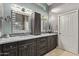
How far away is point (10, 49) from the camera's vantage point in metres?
1.52

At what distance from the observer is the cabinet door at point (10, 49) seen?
1439 millimetres

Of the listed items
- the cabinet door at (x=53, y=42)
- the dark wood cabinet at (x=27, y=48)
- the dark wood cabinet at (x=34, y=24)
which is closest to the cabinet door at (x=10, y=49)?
the dark wood cabinet at (x=27, y=48)

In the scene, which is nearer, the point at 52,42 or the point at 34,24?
the point at 34,24

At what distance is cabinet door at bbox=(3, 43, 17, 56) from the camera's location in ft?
4.72

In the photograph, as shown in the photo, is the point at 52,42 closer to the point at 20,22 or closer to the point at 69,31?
the point at 69,31

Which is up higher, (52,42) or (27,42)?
(27,42)

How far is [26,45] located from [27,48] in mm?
89

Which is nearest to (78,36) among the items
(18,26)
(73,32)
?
(73,32)

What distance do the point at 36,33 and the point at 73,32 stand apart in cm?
135

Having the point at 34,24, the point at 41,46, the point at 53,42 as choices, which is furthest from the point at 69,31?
the point at 34,24

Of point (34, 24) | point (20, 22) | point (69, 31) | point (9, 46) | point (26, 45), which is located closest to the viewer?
point (9, 46)

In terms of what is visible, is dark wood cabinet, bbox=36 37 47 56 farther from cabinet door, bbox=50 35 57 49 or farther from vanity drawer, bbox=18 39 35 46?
cabinet door, bbox=50 35 57 49

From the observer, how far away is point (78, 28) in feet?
8.95

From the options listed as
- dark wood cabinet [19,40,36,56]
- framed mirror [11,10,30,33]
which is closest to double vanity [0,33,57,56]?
dark wood cabinet [19,40,36,56]
